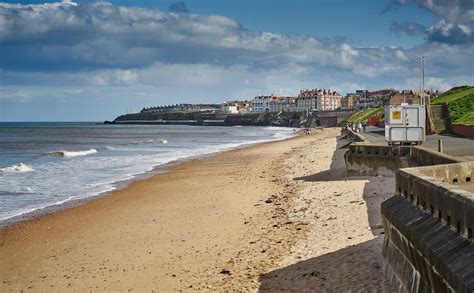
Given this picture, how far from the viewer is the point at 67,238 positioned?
15.5 meters

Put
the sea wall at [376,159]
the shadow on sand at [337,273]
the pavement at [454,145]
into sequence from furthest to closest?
the pavement at [454,145]
the sea wall at [376,159]
the shadow on sand at [337,273]

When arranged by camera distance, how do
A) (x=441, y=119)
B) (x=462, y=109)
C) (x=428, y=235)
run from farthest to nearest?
(x=462, y=109), (x=441, y=119), (x=428, y=235)

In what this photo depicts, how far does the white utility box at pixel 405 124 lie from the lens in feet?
66.1

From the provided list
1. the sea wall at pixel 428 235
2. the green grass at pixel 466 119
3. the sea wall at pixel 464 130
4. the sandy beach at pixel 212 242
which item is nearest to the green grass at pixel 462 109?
the green grass at pixel 466 119

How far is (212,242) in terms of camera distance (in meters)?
13.9

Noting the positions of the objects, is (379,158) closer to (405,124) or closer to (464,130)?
(405,124)

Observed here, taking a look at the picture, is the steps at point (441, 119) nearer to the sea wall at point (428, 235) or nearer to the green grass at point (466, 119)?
the green grass at point (466, 119)

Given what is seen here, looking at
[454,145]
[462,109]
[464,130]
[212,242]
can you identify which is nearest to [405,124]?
[454,145]

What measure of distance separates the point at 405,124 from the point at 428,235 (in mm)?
15046

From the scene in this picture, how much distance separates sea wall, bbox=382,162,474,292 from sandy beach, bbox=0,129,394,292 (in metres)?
0.98

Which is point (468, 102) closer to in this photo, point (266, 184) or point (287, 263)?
point (266, 184)

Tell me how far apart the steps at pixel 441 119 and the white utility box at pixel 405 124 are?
25.5m

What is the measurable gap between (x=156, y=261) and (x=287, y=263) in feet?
10.5

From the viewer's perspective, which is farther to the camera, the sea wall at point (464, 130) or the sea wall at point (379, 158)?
the sea wall at point (464, 130)
